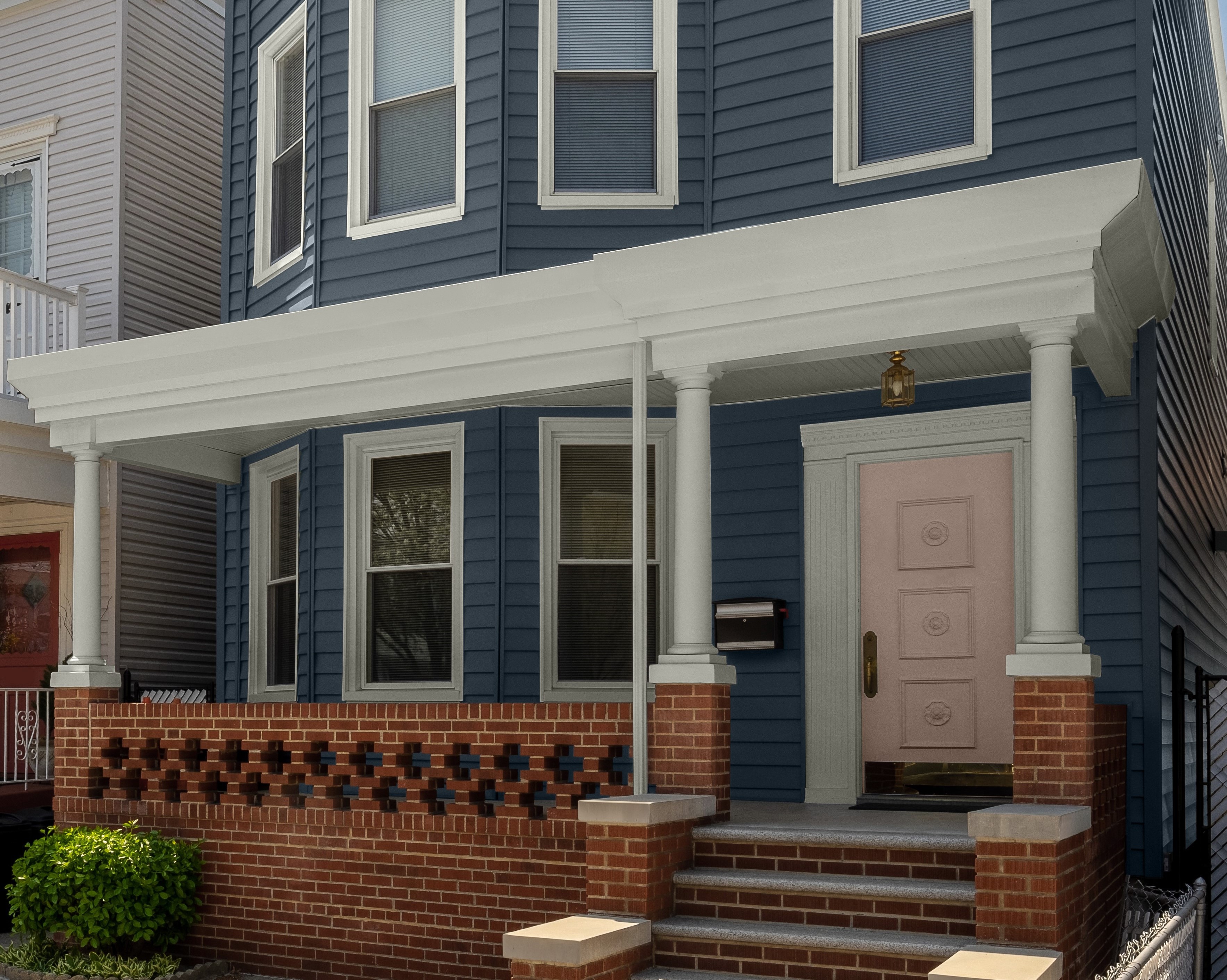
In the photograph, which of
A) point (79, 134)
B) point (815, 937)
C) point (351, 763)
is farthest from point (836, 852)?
point (79, 134)

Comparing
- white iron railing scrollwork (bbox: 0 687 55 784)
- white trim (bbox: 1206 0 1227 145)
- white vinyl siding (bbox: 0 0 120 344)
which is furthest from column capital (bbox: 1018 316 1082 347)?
white vinyl siding (bbox: 0 0 120 344)

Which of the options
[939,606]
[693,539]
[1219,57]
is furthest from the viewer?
[1219,57]

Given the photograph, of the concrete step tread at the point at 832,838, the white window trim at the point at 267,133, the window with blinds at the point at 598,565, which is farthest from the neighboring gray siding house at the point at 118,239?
the concrete step tread at the point at 832,838

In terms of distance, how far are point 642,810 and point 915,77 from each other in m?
5.07

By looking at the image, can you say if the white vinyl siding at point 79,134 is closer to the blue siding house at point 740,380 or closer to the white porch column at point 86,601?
the blue siding house at point 740,380

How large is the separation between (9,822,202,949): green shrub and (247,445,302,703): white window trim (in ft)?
7.63

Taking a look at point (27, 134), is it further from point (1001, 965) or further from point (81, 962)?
point (1001, 965)

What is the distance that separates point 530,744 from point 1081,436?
354 centimetres

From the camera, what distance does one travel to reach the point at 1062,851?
5.35m

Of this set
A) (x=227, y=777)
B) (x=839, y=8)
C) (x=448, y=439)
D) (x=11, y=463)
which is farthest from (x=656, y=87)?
(x=11, y=463)

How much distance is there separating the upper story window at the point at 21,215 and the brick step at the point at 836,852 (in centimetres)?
994

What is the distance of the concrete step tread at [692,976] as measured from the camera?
19.1 ft

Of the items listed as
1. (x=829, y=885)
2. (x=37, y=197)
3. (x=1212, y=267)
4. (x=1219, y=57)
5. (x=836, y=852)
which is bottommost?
(x=829, y=885)

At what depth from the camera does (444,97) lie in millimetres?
9648
